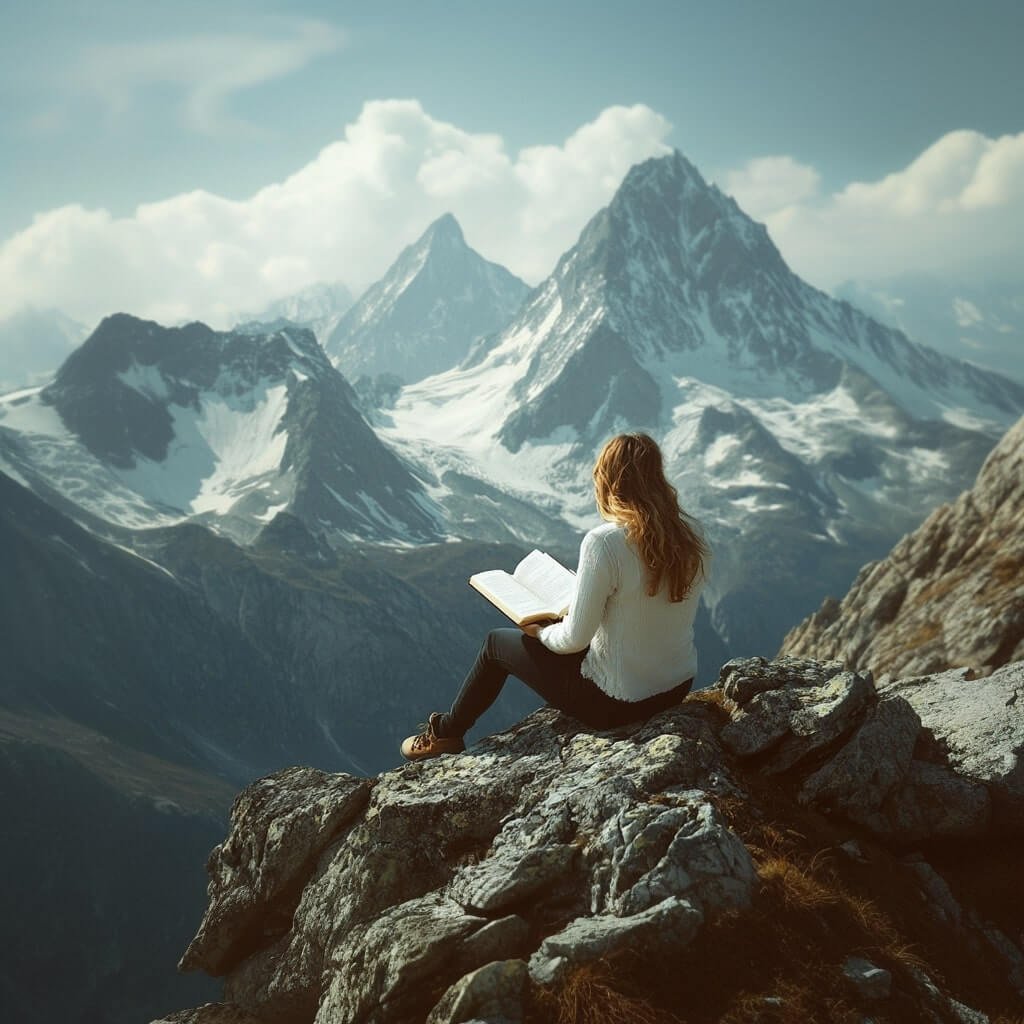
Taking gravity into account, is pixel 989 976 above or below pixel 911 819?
below

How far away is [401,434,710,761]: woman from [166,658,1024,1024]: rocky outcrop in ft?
1.83

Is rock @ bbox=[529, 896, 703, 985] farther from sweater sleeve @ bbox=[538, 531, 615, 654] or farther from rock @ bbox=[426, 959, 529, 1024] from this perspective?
sweater sleeve @ bbox=[538, 531, 615, 654]

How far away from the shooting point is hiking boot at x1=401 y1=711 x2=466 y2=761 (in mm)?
11992

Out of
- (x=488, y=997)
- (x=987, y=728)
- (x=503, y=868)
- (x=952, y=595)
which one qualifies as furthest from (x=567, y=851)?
(x=952, y=595)

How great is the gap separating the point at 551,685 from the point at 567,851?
8.05 feet

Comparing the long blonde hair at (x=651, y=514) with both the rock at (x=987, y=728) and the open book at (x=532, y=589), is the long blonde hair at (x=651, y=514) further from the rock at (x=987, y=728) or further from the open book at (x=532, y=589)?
the rock at (x=987, y=728)

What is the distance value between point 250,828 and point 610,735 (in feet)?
17.6

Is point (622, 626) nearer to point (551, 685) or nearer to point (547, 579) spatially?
point (551, 685)

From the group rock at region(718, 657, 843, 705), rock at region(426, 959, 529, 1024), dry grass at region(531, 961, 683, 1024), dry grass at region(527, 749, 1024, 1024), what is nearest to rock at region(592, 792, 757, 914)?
dry grass at region(527, 749, 1024, 1024)

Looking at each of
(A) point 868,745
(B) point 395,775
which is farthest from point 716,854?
(B) point 395,775

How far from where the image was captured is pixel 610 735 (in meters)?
10.9

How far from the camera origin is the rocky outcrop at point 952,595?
36438 millimetres

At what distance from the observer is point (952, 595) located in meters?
45.0

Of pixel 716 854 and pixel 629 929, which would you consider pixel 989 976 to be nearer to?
pixel 716 854
